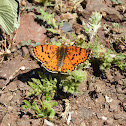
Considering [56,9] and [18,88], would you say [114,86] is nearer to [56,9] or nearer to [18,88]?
[18,88]

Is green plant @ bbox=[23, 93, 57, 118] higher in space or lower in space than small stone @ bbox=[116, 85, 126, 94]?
lower

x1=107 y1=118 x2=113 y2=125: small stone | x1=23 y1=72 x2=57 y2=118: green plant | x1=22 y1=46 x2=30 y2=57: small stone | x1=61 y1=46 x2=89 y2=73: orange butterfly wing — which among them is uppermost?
x1=61 y1=46 x2=89 y2=73: orange butterfly wing

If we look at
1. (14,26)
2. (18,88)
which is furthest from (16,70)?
(14,26)

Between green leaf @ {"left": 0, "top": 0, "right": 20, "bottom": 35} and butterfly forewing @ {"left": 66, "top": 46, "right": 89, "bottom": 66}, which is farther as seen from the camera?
green leaf @ {"left": 0, "top": 0, "right": 20, "bottom": 35}

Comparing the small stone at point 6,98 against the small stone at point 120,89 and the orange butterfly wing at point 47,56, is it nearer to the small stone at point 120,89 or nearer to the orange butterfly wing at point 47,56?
the orange butterfly wing at point 47,56

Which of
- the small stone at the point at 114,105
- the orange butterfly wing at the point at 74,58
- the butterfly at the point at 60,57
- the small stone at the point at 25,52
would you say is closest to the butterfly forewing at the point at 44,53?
the butterfly at the point at 60,57

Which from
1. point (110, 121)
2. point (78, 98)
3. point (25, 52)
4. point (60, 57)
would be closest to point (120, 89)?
point (110, 121)

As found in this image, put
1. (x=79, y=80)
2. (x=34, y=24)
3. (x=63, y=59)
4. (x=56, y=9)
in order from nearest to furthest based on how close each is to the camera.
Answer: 1. (x=79, y=80)
2. (x=63, y=59)
3. (x=34, y=24)
4. (x=56, y=9)

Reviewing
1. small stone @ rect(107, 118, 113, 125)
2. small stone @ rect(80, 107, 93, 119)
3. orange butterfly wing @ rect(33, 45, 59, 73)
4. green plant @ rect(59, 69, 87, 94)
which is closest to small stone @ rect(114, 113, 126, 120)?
small stone @ rect(107, 118, 113, 125)

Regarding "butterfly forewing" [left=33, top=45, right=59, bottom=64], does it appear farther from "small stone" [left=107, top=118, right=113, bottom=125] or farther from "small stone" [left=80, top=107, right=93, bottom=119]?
"small stone" [left=107, top=118, right=113, bottom=125]
